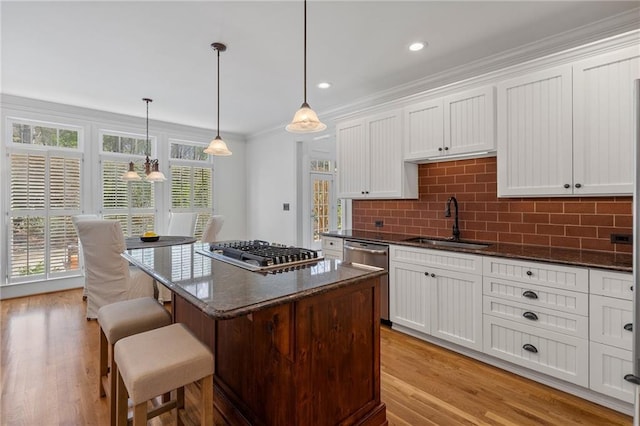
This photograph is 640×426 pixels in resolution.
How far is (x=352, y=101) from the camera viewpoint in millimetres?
4176

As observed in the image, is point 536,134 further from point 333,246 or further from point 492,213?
point 333,246

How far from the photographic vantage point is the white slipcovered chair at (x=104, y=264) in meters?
3.15

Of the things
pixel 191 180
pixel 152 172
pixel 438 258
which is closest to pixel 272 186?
pixel 191 180

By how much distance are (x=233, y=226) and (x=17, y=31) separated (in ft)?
13.8

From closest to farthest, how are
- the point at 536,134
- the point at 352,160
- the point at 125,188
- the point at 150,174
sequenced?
the point at 536,134 → the point at 352,160 → the point at 150,174 → the point at 125,188

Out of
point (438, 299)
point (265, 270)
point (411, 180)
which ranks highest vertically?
point (411, 180)

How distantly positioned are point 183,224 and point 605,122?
5011 mm

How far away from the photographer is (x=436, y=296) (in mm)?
2752

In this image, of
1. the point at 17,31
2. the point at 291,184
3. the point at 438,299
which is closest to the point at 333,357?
the point at 438,299

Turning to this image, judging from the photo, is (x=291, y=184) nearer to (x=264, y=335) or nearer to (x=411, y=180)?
(x=411, y=180)

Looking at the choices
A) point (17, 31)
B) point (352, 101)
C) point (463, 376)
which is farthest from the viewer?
point (352, 101)

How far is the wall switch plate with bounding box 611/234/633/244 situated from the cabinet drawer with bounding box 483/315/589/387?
2.71 feet

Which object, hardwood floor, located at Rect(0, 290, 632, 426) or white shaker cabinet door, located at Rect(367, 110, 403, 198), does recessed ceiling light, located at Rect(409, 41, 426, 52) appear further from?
hardwood floor, located at Rect(0, 290, 632, 426)

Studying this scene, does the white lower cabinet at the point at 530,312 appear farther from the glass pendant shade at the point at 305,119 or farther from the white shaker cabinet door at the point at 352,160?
the glass pendant shade at the point at 305,119
